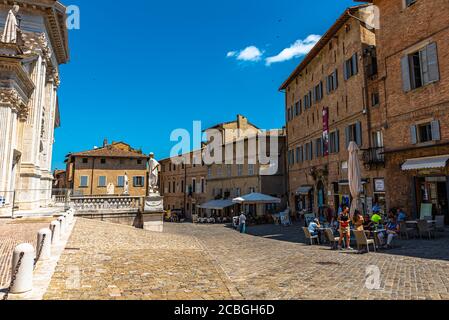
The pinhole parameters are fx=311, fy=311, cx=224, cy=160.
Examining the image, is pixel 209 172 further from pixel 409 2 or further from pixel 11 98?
pixel 409 2

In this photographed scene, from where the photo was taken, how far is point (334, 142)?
76.5 ft

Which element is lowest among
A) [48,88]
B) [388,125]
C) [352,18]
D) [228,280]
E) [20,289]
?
[228,280]

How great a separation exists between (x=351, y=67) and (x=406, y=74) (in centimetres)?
507

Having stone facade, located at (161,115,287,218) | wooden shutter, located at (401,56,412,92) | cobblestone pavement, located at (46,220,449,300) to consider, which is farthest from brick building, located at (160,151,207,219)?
cobblestone pavement, located at (46,220,449,300)

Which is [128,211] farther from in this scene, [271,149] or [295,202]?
[271,149]

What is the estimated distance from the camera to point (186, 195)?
174 ft

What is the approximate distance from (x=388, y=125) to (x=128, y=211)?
17.0 metres

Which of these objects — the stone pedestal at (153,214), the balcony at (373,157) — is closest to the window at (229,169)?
the stone pedestal at (153,214)

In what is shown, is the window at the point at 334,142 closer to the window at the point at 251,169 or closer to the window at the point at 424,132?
the window at the point at 424,132

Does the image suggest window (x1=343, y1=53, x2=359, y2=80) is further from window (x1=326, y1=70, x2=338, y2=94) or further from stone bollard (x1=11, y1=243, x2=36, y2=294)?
stone bollard (x1=11, y1=243, x2=36, y2=294)

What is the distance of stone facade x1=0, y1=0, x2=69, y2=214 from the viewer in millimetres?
16578
